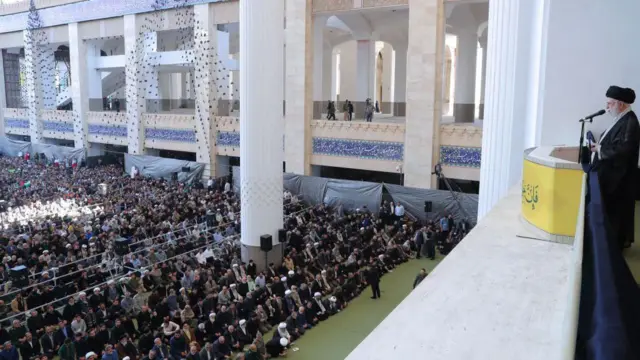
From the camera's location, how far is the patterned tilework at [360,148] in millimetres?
18281

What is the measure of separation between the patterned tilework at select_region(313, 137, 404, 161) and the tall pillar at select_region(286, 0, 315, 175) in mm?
574

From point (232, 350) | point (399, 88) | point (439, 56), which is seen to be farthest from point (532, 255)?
point (399, 88)

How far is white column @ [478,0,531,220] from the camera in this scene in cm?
613

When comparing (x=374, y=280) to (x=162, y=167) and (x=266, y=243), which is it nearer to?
(x=266, y=243)

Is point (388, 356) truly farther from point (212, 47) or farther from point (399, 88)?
point (399, 88)

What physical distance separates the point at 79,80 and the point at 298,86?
14260 mm

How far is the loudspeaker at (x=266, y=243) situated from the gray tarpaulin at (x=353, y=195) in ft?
16.9

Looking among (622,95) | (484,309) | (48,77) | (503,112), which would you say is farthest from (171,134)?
(484,309)

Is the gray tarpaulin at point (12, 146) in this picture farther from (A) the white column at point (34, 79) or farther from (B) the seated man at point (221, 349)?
(B) the seated man at point (221, 349)

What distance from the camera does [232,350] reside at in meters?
9.38

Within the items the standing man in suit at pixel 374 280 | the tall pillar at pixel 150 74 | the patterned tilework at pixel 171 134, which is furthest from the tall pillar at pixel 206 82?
the standing man in suit at pixel 374 280

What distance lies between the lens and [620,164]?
3.38 m

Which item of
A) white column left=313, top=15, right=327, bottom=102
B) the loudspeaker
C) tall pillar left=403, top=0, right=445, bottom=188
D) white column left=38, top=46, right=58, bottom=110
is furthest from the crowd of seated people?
white column left=38, top=46, right=58, bottom=110

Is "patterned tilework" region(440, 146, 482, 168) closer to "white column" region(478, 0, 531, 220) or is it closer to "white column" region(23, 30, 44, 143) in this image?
"white column" region(478, 0, 531, 220)
